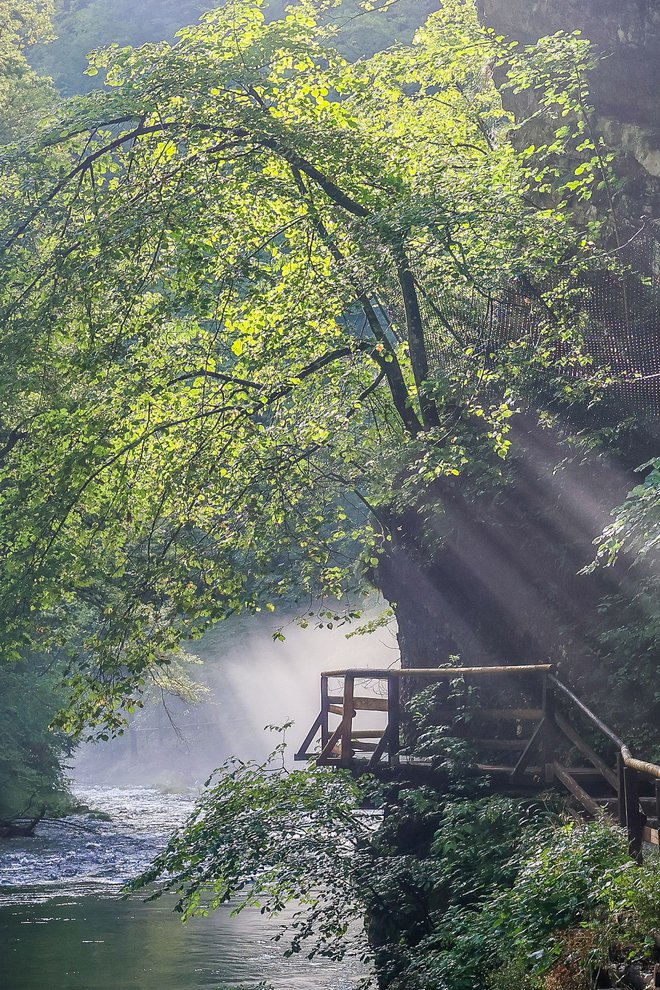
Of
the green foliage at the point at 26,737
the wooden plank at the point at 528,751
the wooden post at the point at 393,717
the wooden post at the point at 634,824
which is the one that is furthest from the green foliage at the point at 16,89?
the wooden post at the point at 634,824

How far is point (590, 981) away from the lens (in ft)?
21.6

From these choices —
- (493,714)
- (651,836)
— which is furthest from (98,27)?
(651,836)

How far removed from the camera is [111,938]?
52.5 ft

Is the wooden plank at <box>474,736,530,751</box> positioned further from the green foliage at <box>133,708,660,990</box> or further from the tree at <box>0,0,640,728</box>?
the tree at <box>0,0,640,728</box>

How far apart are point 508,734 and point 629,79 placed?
11080 millimetres

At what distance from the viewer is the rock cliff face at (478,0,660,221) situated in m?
16.9

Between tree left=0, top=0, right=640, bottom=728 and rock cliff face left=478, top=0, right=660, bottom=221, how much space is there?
2.55 meters

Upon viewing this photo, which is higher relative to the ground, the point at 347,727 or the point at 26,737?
the point at 347,727

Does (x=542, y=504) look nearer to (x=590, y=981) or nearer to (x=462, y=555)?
(x=462, y=555)

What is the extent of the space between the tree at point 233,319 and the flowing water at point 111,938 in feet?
11.9

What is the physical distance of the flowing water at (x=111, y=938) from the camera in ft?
44.7

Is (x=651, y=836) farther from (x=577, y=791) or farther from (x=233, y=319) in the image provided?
(x=233, y=319)

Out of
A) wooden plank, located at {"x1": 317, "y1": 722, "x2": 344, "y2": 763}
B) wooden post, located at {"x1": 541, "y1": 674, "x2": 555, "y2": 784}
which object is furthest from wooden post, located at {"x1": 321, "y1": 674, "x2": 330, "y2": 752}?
wooden post, located at {"x1": 541, "y1": 674, "x2": 555, "y2": 784}

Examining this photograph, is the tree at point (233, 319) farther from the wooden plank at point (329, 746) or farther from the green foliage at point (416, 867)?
the green foliage at point (416, 867)
